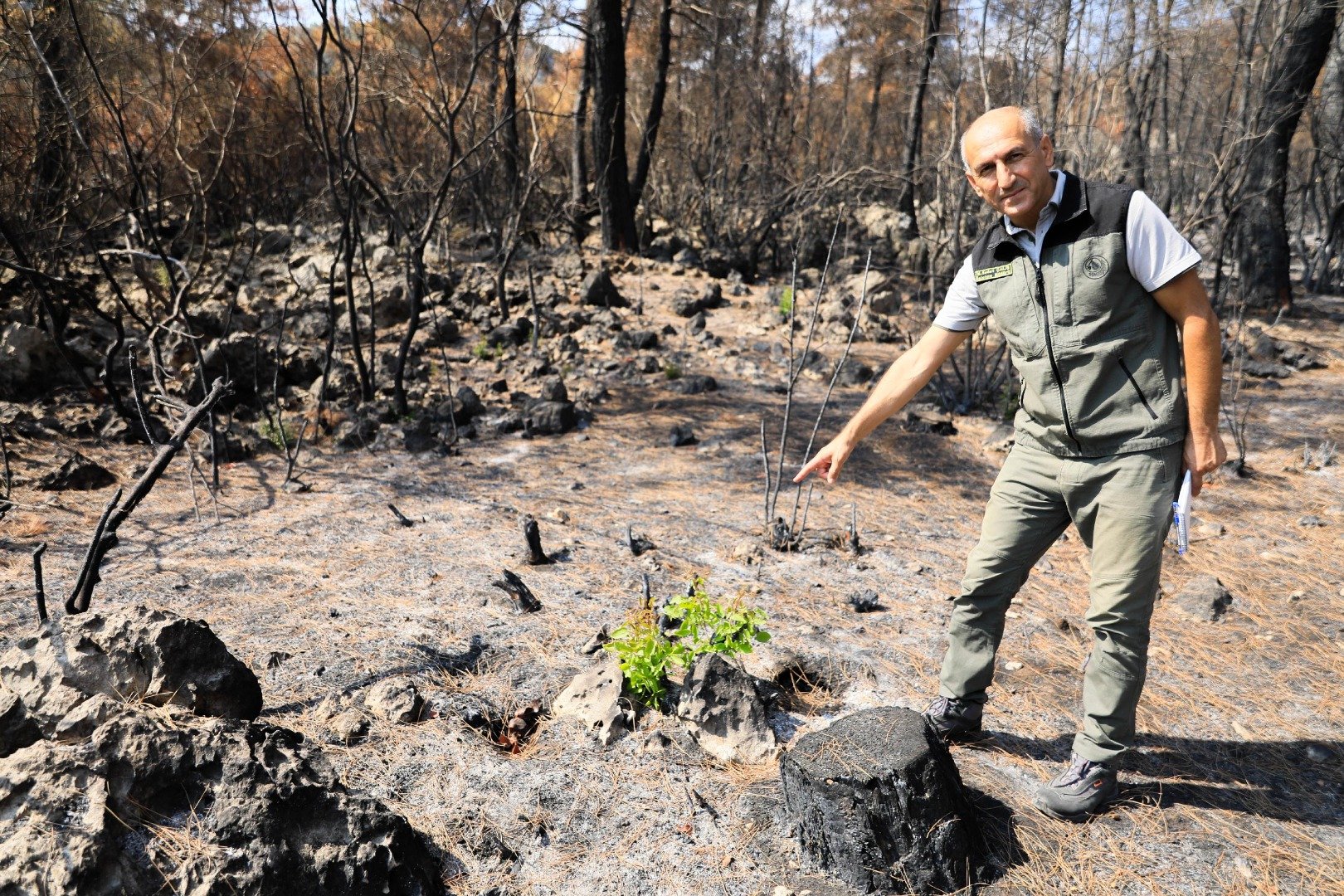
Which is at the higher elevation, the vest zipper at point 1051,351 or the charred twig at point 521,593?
the vest zipper at point 1051,351

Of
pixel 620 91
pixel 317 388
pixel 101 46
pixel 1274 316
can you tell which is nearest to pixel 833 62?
pixel 620 91

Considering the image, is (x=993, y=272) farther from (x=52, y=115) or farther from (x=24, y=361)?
(x=52, y=115)

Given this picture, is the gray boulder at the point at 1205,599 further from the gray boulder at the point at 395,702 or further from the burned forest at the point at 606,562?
the gray boulder at the point at 395,702

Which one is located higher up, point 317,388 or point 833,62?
point 833,62

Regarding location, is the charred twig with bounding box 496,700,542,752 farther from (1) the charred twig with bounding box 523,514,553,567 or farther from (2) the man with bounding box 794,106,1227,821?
Answer: (2) the man with bounding box 794,106,1227,821

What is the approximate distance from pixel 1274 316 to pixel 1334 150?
9.81 feet

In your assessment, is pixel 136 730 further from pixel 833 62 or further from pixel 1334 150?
pixel 833 62

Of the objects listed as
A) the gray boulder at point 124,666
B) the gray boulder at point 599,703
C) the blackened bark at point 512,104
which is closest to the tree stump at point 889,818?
the gray boulder at point 599,703

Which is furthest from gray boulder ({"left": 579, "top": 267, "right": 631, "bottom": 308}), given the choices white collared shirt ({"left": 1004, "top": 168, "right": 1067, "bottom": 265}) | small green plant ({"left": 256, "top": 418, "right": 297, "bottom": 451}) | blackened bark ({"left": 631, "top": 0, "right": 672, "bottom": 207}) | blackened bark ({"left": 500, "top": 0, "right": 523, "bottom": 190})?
white collared shirt ({"left": 1004, "top": 168, "right": 1067, "bottom": 265})

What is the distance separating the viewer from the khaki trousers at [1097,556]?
86.4 inches

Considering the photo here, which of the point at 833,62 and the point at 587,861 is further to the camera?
the point at 833,62

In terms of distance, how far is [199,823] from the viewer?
73.3 inches

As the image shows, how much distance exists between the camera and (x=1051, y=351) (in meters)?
2.27

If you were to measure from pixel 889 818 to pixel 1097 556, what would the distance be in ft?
2.96
